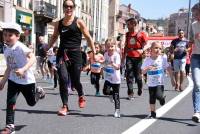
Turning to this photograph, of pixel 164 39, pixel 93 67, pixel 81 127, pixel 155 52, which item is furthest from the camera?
pixel 164 39

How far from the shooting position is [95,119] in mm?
8266

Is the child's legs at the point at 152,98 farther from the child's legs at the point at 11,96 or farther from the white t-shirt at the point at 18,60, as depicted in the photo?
the child's legs at the point at 11,96

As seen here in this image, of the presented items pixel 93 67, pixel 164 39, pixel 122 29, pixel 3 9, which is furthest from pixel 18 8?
pixel 122 29

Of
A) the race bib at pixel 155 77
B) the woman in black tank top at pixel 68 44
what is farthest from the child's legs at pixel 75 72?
the race bib at pixel 155 77

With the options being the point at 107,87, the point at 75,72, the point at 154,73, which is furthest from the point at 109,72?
the point at 154,73

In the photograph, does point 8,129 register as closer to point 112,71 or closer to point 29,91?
point 29,91

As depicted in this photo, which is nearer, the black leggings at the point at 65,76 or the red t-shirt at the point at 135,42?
the black leggings at the point at 65,76

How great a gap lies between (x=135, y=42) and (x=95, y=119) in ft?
11.9

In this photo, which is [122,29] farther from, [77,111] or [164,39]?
[77,111]

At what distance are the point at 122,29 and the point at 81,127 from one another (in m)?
103

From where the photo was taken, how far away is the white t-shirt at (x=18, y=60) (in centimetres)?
674

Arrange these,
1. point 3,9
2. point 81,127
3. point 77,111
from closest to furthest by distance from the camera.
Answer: point 81,127
point 77,111
point 3,9

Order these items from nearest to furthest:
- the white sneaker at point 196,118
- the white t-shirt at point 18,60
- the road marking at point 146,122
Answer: the white t-shirt at point 18,60 < the road marking at point 146,122 < the white sneaker at point 196,118

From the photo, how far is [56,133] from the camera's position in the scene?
22.6 feet
